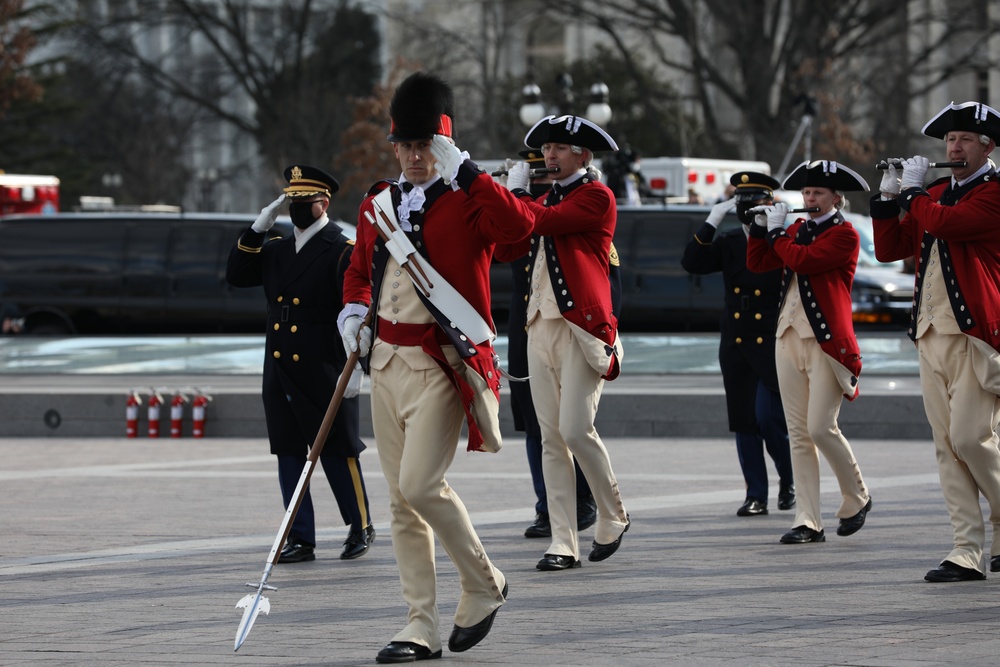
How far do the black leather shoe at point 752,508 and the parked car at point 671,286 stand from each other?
8459mm

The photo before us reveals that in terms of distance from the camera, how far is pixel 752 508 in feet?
34.1

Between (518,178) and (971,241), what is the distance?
2251mm

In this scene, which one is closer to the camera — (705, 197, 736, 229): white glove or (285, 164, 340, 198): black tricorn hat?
(285, 164, 340, 198): black tricorn hat

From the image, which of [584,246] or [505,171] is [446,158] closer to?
[584,246]

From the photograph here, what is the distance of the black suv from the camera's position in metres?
20.0

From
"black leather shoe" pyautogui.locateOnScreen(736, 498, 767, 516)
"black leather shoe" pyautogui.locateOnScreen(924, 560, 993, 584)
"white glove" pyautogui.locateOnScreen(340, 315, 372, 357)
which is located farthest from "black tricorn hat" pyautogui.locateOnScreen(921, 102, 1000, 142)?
"black leather shoe" pyautogui.locateOnScreen(736, 498, 767, 516)

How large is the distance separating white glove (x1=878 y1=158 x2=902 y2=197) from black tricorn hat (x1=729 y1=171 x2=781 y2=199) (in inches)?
67.3

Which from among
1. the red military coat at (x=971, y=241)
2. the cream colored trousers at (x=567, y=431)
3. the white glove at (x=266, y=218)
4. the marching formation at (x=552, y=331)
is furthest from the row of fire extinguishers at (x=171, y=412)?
the red military coat at (x=971, y=241)

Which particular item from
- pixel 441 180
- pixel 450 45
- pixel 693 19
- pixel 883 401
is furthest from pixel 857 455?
pixel 450 45

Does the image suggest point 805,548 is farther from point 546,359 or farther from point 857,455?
point 857,455

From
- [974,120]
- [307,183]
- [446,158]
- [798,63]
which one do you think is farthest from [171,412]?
[798,63]

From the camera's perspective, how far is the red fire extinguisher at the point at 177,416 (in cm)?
1533

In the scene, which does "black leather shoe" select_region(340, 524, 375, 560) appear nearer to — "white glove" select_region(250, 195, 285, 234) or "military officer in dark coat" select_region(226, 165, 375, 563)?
"military officer in dark coat" select_region(226, 165, 375, 563)

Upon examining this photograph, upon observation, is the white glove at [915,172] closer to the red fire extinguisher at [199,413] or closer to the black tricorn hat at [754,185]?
the black tricorn hat at [754,185]
